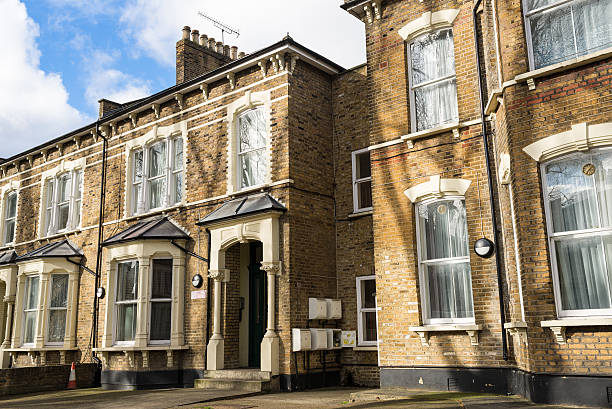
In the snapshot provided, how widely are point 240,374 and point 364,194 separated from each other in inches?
195

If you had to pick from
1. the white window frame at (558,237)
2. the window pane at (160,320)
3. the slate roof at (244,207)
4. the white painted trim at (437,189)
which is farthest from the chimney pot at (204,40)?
the white window frame at (558,237)

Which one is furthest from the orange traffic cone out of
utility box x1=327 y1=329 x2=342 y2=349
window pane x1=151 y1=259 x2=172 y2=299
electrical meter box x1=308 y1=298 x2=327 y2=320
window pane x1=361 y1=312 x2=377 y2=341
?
window pane x1=361 y1=312 x2=377 y2=341

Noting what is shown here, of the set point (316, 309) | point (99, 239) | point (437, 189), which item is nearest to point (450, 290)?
point (437, 189)

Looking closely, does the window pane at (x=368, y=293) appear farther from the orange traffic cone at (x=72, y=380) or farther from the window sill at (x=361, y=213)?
the orange traffic cone at (x=72, y=380)

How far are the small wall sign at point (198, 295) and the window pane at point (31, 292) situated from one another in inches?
266

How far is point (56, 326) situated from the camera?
56.3 ft

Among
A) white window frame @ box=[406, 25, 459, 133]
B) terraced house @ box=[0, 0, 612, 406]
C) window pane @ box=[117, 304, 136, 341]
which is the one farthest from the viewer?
window pane @ box=[117, 304, 136, 341]

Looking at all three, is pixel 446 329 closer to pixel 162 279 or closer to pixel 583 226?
pixel 583 226

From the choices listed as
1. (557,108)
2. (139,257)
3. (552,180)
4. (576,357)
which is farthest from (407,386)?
(139,257)

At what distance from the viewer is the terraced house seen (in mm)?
7770

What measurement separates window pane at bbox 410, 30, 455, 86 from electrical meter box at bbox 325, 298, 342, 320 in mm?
5086

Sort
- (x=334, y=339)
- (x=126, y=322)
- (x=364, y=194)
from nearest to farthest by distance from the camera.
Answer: (x=334, y=339), (x=364, y=194), (x=126, y=322)

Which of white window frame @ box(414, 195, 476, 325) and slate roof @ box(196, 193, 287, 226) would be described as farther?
slate roof @ box(196, 193, 287, 226)

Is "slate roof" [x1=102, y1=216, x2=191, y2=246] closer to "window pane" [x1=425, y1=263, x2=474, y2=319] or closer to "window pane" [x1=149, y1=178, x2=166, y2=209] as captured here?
"window pane" [x1=149, y1=178, x2=166, y2=209]
